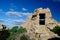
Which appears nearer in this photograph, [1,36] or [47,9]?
[1,36]

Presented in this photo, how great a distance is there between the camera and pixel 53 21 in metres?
85.4

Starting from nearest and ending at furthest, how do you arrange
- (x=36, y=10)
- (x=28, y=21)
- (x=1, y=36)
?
(x=1, y=36), (x=36, y=10), (x=28, y=21)

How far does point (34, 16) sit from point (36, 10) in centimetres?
255

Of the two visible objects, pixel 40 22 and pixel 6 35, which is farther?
pixel 40 22

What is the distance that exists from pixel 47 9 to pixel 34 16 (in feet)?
19.3

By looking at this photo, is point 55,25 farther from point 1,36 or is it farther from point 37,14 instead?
point 1,36

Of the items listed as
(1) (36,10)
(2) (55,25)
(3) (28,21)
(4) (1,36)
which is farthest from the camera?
(3) (28,21)

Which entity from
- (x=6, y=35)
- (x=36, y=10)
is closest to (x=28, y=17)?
(x=36, y=10)

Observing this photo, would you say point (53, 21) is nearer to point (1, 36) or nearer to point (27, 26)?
point (27, 26)

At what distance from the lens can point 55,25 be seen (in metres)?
83.9

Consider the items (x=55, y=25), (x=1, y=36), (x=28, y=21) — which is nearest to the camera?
(x=1, y=36)

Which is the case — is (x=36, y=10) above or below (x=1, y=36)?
above

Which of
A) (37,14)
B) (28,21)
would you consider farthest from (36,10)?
(28,21)

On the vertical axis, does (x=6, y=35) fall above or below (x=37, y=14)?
below
